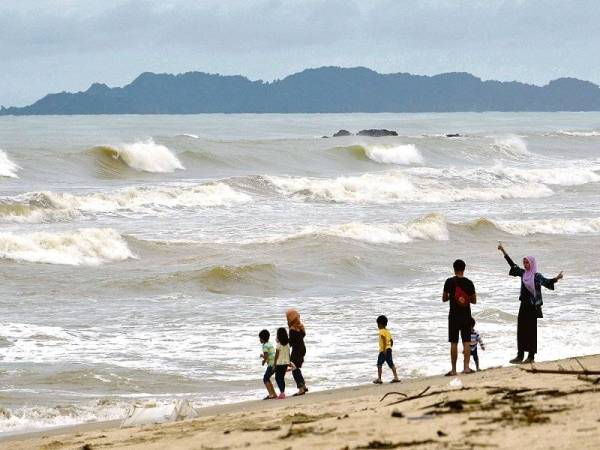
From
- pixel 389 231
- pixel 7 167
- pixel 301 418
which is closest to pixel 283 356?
pixel 301 418

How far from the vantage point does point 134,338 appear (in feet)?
48.6

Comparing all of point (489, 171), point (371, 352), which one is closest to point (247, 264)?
point (371, 352)

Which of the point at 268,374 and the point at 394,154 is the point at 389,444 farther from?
the point at 394,154

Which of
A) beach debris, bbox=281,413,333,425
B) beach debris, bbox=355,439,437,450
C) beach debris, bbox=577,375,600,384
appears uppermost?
beach debris, bbox=355,439,437,450

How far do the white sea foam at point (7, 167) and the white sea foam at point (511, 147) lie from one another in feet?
91.4

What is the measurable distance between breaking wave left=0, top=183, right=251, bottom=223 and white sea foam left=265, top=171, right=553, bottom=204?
9.51ft

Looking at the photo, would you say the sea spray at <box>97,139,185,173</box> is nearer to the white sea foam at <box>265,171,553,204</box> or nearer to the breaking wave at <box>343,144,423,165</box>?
the white sea foam at <box>265,171,553,204</box>

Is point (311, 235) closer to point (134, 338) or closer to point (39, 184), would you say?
point (134, 338)

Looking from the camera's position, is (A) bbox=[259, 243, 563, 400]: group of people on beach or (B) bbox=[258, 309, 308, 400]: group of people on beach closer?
(B) bbox=[258, 309, 308, 400]: group of people on beach

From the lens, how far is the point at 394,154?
191 feet

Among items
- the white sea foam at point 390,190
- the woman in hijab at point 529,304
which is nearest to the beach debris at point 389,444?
the woman in hijab at point 529,304

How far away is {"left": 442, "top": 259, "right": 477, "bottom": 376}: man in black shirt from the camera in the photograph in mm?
11961

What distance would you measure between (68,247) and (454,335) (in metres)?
13.1

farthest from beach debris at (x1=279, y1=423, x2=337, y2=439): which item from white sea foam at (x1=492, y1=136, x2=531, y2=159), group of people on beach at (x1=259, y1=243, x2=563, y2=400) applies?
white sea foam at (x1=492, y1=136, x2=531, y2=159)
